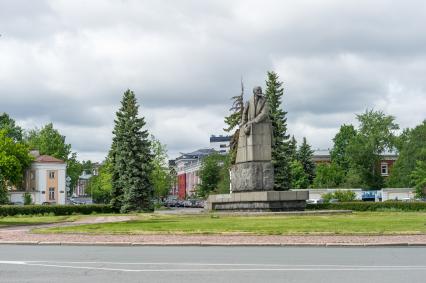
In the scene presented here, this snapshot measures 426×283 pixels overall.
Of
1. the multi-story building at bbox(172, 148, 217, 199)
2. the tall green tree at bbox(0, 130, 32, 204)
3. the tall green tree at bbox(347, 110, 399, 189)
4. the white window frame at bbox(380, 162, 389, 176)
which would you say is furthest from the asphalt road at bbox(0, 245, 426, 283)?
the multi-story building at bbox(172, 148, 217, 199)

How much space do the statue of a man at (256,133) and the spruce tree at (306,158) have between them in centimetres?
5128

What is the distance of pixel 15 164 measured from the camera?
81875 millimetres

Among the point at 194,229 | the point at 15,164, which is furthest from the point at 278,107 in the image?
the point at 194,229

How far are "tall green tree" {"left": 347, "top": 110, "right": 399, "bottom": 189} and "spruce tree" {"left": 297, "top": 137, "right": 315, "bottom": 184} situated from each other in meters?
9.80

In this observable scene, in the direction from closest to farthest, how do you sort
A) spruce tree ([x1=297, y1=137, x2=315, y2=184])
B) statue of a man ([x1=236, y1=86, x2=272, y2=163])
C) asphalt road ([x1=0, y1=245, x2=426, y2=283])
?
asphalt road ([x1=0, y1=245, x2=426, y2=283]) → statue of a man ([x1=236, y1=86, x2=272, y2=163]) → spruce tree ([x1=297, y1=137, x2=315, y2=184])

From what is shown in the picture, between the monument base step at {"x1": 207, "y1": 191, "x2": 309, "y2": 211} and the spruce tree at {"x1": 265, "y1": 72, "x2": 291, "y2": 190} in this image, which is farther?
the spruce tree at {"x1": 265, "y1": 72, "x2": 291, "y2": 190}

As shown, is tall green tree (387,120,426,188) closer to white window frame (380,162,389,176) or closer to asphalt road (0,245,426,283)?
white window frame (380,162,389,176)

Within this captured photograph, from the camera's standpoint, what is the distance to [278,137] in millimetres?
61312

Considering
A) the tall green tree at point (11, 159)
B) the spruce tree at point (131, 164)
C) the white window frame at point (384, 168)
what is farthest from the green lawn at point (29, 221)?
the white window frame at point (384, 168)

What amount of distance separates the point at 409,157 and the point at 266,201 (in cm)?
6031

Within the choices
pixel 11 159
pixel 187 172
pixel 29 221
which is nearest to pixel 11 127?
pixel 11 159

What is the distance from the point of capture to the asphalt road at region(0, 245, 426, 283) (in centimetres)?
1104

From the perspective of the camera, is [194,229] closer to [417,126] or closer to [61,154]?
[417,126]

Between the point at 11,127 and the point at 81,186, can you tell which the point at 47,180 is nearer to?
the point at 11,127
